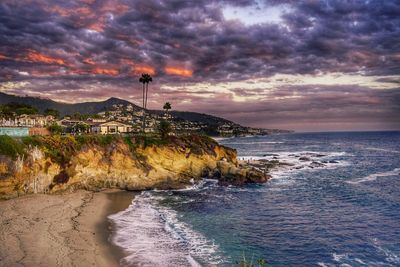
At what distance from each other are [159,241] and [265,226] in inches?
457

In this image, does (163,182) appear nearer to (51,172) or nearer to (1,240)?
(51,172)

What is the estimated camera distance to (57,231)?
28.3 meters

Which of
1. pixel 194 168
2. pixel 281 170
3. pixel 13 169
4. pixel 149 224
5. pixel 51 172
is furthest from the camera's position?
pixel 281 170

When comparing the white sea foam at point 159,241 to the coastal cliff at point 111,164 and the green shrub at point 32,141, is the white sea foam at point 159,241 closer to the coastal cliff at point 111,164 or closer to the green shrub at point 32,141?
the coastal cliff at point 111,164

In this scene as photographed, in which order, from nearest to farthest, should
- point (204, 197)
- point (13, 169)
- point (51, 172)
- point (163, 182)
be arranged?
point (13, 169), point (51, 172), point (204, 197), point (163, 182)

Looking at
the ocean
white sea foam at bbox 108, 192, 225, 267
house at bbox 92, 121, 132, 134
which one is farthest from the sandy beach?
house at bbox 92, 121, 132, 134

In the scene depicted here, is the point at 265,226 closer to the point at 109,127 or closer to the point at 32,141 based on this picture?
the point at 32,141

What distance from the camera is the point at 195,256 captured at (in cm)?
2536

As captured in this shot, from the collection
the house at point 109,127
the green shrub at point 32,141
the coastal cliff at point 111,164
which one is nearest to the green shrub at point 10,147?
the coastal cliff at point 111,164

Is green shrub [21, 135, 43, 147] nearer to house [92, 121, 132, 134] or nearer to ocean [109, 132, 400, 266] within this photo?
ocean [109, 132, 400, 266]

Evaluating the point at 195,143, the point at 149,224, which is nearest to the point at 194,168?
the point at 195,143

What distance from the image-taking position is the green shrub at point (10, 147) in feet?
129

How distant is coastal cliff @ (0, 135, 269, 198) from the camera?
40625 millimetres

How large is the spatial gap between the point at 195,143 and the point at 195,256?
42456mm
